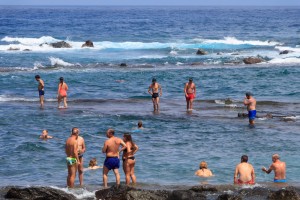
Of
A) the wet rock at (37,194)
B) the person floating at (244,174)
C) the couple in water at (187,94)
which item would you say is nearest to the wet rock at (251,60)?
the couple in water at (187,94)

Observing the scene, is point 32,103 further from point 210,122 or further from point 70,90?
point 210,122

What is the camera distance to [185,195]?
14.2 metres

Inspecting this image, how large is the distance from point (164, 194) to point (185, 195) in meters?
0.73

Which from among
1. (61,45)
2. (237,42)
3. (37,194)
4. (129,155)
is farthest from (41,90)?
(237,42)

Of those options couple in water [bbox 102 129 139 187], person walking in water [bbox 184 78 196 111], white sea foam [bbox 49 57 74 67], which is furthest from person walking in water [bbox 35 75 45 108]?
white sea foam [bbox 49 57 74 67]

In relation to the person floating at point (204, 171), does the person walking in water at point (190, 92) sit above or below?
above

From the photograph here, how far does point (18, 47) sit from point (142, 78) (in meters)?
23.2

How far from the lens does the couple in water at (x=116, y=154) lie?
15.4 metres

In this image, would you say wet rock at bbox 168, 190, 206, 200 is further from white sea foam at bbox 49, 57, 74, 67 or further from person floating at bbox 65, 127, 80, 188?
white sea foam at bbox 49, 57, 74, 67

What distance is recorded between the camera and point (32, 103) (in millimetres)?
28984

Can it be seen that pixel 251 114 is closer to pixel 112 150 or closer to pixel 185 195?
pixel 112 150

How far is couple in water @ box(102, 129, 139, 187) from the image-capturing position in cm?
1538

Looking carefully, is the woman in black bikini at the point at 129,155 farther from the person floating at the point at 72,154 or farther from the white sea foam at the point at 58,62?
the white sea foam at the point at 58,62

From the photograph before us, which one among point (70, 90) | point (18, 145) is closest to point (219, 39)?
point (70, 90)
